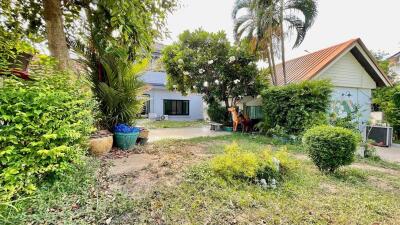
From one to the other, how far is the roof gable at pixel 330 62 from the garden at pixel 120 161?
4.74m

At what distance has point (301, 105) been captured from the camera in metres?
8.70

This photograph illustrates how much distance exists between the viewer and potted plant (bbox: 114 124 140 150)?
601cm

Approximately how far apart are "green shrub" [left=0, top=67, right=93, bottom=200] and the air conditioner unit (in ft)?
37.4

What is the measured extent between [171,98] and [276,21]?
1127 centimetres

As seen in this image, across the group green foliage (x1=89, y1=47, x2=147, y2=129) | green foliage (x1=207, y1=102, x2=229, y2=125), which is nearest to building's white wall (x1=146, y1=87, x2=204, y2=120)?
green foliage (x1=207, y1=102, x2=229, y2=125)

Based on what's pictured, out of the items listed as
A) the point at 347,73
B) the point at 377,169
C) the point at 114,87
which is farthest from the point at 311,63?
the point at 114,87

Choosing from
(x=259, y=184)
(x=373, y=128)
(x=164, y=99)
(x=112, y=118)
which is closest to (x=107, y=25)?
(x=112, y=118)

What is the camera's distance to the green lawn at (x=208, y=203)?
8.39ft

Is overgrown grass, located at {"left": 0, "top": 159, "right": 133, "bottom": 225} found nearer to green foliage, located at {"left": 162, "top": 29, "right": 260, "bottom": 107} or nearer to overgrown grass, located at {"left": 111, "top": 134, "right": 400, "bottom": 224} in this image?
overgrown grass, located at {"left": 111, "top": 134, "right": 400, "bottom": 224}

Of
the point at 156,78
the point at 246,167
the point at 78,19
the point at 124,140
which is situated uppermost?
the point at 78,19

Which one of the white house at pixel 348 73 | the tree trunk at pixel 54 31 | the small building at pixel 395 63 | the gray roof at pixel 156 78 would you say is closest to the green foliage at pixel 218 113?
the white house at pixel 348 73

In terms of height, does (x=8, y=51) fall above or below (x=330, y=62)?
below

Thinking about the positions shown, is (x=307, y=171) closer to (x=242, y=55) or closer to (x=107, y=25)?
(x=107, y=25)

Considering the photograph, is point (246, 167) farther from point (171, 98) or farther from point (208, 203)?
point (171, 98)
